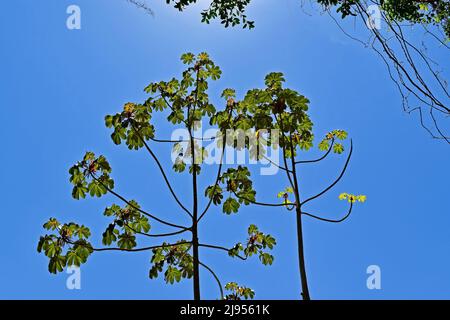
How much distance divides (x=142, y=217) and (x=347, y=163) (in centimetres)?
147

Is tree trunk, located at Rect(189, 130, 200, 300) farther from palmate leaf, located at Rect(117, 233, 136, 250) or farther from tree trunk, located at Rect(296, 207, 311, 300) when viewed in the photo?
tree trunk, located at Rect(296, 207, 311, 300)

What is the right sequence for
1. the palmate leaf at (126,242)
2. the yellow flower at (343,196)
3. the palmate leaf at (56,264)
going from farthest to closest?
the yellow flower at (343,196) → the palmate leaf at (126,242) → the palmate leaf at (56,264)

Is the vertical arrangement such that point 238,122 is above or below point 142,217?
above

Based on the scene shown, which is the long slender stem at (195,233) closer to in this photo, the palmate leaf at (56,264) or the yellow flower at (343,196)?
the palmate leaf at (56,264)

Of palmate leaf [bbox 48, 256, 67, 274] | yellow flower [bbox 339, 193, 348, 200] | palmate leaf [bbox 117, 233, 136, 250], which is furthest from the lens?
yellow flower [bbox 339, 193, 348, 200]

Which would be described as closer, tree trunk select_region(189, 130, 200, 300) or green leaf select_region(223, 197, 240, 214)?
tree trunk select_region(189, 130, 200, 300)

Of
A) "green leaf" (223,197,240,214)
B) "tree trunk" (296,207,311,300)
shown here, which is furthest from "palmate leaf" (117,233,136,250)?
"tree trunk" (296,207,311,300)

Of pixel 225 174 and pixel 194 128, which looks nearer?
pixel 225 174

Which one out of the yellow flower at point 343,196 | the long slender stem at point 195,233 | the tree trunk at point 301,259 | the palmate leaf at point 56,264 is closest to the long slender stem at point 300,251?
Result: the tree trunk at point 301,259

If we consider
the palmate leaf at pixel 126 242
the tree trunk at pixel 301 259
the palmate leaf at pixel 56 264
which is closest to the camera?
the tree trunk at pixel 301 259

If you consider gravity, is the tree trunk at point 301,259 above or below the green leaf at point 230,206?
below

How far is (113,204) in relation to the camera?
3.27 meters
